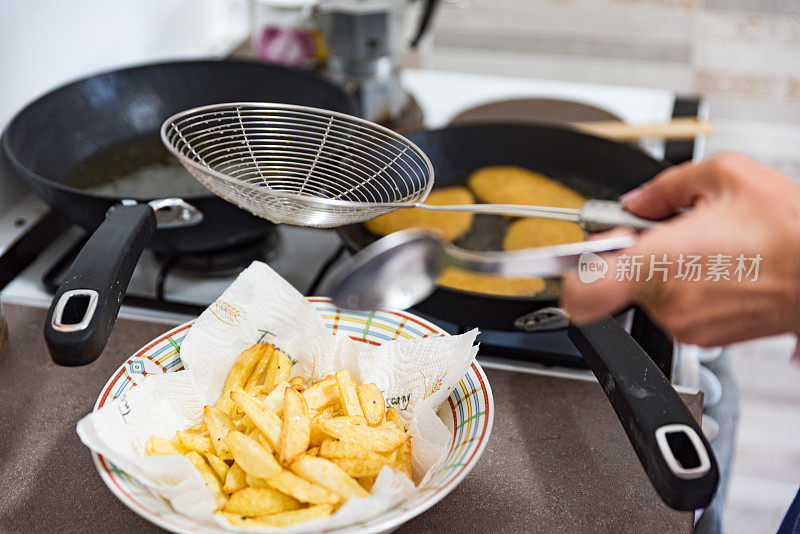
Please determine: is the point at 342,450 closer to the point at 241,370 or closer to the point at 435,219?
the point at 241,370

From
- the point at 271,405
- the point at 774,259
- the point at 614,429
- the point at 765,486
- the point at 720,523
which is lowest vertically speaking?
the point at 765,486

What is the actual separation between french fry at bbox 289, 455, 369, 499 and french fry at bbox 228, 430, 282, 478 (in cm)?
2

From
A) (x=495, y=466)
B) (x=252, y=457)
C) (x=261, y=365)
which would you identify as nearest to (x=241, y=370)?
(x=261, y=365)

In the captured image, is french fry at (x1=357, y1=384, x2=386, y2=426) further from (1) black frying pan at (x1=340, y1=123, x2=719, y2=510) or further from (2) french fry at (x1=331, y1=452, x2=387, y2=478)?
(1) black frying pan at (x1=340, y1=123, x2=719, y2=510)

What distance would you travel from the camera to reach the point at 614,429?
0.71 meters

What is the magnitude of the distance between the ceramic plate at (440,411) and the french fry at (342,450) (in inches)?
2.0

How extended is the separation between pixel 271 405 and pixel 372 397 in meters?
0.08

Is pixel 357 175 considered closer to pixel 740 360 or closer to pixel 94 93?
pixel 94 93

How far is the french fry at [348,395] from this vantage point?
1.94 feet

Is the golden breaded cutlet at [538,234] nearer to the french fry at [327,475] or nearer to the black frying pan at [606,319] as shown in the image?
the black frying pan at [606,319]

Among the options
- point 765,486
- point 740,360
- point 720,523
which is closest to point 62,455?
point 720,523

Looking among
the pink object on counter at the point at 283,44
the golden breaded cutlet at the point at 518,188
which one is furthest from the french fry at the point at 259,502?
the pink object on counter at the point at 283,44

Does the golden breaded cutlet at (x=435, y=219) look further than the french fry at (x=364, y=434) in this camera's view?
Yes

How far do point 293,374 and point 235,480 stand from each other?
0.14 metres
